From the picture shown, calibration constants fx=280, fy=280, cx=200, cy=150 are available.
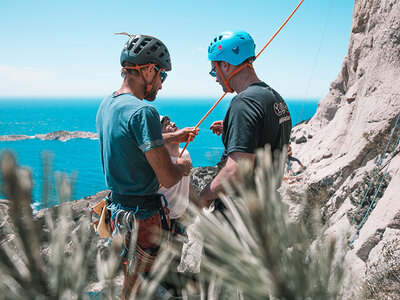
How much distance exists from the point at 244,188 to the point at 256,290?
1.14 feet

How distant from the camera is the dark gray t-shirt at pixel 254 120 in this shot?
2.58m

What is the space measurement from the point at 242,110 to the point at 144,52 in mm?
1414

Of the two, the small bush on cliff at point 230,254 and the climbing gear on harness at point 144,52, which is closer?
the small bush on cliff at point 230,254

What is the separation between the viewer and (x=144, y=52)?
323 cm

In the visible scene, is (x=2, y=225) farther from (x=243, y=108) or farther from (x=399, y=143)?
(x=399, y=143)

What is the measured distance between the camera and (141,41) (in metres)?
3.32

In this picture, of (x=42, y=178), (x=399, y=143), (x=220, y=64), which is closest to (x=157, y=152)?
(x=220, y=64)

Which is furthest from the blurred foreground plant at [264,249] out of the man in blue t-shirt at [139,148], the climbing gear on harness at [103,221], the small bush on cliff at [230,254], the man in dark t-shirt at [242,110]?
the climbing gear on harness at [103,221]

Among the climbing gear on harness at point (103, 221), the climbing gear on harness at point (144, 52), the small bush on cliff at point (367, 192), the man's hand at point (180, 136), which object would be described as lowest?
the small bush on cliff at point (367, 192)

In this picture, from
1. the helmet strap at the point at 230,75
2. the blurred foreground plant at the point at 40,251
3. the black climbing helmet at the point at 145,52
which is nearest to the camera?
the blurred foreground plant at the point at 40,251

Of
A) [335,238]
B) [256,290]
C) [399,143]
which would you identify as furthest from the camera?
[399,143]

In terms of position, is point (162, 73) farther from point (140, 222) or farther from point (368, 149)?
point (368, 149)

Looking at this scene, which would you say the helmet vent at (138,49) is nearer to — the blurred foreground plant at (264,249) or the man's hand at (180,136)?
the man's hand at (180,136)

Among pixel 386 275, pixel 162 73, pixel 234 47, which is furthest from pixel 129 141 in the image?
pixel 386 275
